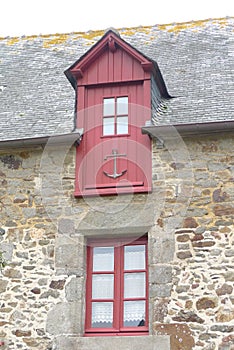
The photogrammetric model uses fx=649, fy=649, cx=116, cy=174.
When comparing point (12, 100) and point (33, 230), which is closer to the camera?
point (33, 230)

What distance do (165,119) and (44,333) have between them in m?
3.47

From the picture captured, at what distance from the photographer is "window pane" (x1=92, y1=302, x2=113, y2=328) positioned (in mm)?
8584

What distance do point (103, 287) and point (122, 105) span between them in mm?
2710

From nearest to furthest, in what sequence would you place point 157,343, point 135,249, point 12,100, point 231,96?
point 157,343
point 135,249
point 231,96
point 12,100

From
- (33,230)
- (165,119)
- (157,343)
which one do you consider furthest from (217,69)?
(157,343)

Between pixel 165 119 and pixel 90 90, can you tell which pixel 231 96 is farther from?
pixel 90 90

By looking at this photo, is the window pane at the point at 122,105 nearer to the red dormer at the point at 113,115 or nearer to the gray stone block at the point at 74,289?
the red dormer at the point at 113,115

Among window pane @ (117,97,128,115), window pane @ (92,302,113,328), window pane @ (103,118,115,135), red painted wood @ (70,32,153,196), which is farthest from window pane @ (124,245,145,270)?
window pane @ (117,97,128,115)

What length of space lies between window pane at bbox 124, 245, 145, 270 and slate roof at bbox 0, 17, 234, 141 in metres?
1.88

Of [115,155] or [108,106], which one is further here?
[108,106]

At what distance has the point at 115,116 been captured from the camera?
376 inches

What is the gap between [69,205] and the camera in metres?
9.08

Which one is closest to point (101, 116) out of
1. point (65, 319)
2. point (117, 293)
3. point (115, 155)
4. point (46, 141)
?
point (115, 155)

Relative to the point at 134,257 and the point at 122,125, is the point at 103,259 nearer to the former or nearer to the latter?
the point at 134,257
